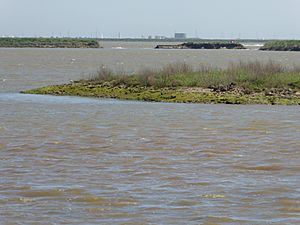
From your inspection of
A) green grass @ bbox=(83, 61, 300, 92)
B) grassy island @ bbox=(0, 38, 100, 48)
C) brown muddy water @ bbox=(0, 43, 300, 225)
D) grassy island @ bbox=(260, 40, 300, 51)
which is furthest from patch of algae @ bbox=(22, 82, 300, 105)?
grassy island @ bbox=(0, 38, 100, 48)

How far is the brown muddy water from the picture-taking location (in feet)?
34.3

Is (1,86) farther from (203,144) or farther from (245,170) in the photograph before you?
(245,170)

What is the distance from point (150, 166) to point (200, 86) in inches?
600

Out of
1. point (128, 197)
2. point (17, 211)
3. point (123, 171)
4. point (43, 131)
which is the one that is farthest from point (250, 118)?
point (17, 211)

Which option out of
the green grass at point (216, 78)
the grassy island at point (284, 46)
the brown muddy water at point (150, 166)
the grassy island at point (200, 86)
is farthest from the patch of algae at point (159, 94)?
the grassy island at point (284, 46)

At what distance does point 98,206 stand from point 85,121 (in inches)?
436

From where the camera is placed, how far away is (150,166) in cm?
1409

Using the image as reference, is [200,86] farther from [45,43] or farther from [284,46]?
[45,43]

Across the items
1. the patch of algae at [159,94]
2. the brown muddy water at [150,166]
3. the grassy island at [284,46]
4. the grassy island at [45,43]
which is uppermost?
the brown muddy water at [150,166]

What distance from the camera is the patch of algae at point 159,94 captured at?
87.6 ft

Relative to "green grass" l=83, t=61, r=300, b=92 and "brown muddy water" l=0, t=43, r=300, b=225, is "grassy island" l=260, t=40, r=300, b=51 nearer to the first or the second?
"green grass" l=83, t=61, r=300, b=92

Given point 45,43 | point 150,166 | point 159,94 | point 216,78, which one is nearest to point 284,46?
point 45,43

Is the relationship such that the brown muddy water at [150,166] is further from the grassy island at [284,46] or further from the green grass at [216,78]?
the grassy island at [284,46]

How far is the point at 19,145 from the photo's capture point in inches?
661
